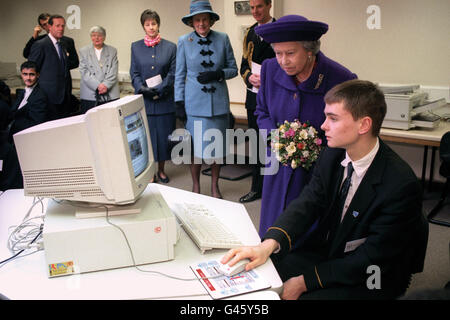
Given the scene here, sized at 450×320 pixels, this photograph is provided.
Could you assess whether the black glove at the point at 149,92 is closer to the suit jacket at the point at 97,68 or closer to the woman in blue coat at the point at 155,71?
the woman in blue coat at the point at 155,71

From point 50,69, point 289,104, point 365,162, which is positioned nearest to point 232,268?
point 365,162

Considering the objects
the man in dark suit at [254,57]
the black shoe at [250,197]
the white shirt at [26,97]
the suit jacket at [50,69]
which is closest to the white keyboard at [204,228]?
the man in dark suit at [254,57]

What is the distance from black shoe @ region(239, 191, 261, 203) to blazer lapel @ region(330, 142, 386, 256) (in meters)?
2.55

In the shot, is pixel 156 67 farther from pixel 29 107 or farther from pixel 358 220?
pixel 358 220

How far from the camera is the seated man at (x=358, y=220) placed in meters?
1.67

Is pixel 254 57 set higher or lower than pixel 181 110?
higher

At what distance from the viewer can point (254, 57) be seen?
396 cm

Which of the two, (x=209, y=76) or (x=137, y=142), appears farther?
(x=209, y=76)

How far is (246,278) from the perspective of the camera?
1.59 meters

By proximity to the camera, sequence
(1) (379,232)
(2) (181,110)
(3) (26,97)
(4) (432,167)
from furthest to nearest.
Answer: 1. (3) (26,97)
2. (4) (432,167)
3. (2) (181,110)
4. (1) (379,232)

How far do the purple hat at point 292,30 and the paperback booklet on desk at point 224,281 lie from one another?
1.18m

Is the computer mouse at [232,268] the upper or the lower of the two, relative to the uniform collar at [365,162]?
lower

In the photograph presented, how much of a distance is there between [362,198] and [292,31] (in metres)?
0.92
